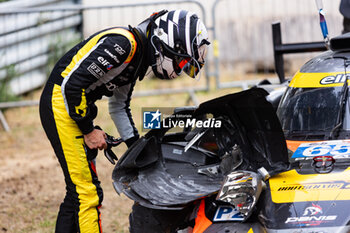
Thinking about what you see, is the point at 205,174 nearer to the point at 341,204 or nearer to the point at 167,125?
the point at 167,125

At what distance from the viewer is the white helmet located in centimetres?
441

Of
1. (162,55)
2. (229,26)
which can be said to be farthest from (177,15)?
(229,26)

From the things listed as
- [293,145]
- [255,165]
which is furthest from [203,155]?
[293,145]

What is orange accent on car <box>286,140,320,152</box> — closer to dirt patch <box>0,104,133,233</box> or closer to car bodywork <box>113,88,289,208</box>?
car bodywork <box>113,88,289,208</box>

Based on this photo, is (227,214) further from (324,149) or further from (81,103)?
(81,103)

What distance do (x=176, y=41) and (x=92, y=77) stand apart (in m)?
0.66

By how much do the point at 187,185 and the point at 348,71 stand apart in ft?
4.99

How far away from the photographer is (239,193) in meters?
3.69

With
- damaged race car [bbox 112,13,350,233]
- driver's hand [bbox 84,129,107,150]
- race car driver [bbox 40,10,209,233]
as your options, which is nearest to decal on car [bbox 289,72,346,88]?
damaged race car [bbox 112,13,350,233]

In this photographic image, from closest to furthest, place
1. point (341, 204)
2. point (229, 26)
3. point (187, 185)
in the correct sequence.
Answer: point (341, 204) < point (187, 185) < point (229, 26)

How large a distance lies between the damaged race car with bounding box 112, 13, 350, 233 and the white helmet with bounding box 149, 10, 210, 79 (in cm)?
36

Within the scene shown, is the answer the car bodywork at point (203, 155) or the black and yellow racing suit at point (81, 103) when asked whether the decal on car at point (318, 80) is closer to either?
the car bodywork at point (203, 155)

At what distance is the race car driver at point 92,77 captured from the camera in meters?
4.22

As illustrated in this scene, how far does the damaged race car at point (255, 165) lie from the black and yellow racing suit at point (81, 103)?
280 millimetres
